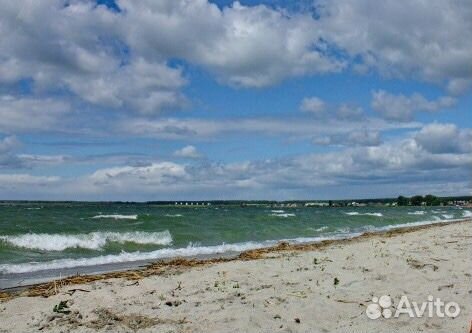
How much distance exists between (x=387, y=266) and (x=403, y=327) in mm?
3797

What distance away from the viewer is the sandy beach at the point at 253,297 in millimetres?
6484

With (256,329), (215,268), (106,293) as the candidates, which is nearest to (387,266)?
(215,268)

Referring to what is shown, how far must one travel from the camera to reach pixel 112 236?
904 inches

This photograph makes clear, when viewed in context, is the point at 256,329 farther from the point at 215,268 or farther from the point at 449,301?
the point at 215,268

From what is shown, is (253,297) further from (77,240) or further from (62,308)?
(77,240)

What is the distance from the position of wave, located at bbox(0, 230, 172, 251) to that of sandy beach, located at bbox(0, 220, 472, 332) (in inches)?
415

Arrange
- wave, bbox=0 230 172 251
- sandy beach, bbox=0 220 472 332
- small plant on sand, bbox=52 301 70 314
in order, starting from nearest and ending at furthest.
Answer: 1. sandy beach, bbox=0 220 472 332
2. small plant on sand, bbox=52 301 70 314
3. wave, bbox=0 230 172 251

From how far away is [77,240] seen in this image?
21234 millimetres

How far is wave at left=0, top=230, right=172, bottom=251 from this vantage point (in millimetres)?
20297

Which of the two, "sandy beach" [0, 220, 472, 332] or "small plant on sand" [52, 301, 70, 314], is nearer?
"sandy beach" [0, 220, 472, 332]

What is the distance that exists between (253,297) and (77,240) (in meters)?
15.1

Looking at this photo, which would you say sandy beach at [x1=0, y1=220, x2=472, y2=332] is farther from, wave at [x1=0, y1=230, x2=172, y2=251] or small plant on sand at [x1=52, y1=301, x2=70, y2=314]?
wave at [x1=0, y1=230, x2=172, y2=251]

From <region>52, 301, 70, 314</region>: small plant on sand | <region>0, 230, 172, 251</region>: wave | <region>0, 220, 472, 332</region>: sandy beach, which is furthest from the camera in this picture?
<region>0, 230, 172, 251</region>: wave

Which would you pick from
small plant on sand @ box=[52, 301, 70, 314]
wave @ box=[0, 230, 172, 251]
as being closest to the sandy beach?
small plant on sand @ box=[52, 301, 70, 314]
